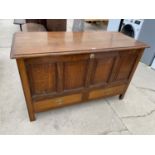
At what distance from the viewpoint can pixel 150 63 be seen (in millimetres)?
2984

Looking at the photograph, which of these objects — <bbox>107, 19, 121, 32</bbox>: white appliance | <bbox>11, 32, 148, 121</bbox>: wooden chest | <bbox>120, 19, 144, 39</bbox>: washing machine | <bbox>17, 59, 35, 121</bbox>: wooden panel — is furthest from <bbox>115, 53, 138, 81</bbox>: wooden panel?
<bbox>107, 19, 121, 32</bbox>: white appliance

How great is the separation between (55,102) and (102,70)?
2.11 ft

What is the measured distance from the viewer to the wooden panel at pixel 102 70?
1.49 metres

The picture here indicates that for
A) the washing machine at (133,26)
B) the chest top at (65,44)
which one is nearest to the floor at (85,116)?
the chest top at (65,44)

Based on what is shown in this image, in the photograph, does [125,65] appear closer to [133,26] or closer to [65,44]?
[65,44]

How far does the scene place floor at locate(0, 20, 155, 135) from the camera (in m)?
1.57

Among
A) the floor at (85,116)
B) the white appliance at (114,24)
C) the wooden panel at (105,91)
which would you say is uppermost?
the white appliance at (114,24)

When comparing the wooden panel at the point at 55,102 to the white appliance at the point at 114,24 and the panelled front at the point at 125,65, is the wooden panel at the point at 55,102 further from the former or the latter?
the white appliance at the point at 114,24

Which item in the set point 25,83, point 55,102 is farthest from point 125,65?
point 25,83

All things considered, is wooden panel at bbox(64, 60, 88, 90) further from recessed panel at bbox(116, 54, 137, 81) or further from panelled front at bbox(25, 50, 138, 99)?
recessed panel at bbox(116, 54, 137, 81)

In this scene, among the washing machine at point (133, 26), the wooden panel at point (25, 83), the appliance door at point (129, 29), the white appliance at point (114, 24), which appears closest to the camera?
the wooden panel at point (25, 83)

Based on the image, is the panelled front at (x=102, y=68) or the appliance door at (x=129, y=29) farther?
the appliance door at (x=129, y=29)
